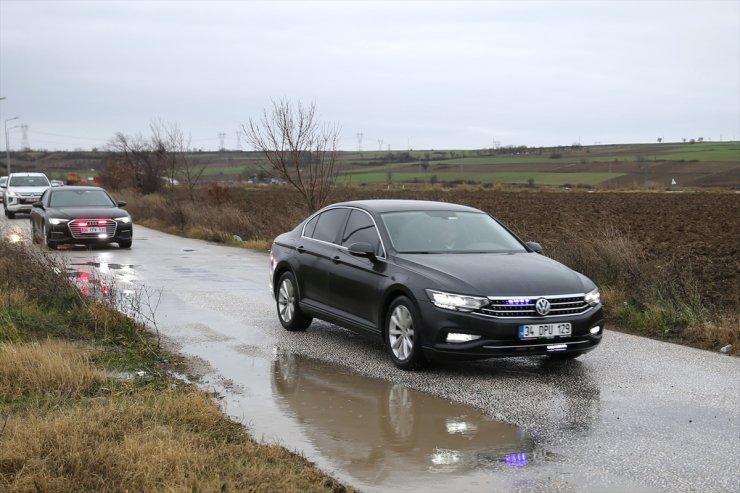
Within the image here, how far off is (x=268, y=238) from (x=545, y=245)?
433 inches

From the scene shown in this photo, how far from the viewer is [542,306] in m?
8.08

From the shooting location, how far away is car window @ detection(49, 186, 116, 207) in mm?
23047

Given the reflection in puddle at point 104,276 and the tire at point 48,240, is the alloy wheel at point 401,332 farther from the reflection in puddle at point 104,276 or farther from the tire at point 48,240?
the tire at point 48,240

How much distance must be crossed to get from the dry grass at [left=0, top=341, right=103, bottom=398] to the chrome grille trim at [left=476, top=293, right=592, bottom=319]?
3398 millimetres

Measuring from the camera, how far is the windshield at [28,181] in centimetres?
3766

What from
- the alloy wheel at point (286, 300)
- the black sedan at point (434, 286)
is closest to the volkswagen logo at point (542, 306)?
the black sedan at point (434, 286)

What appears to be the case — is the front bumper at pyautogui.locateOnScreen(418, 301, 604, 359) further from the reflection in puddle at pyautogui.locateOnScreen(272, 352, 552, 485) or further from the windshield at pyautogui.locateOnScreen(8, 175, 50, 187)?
the windshield at pyautogui.locateOnScreen(8, 175, 50, 187)

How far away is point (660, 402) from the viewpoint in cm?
741

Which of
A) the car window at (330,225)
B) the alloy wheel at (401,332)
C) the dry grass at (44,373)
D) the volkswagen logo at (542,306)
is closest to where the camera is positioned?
the dry grass at (44,373)

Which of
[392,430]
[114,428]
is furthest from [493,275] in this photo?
[114,428]

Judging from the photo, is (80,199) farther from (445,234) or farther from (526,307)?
(526,307)

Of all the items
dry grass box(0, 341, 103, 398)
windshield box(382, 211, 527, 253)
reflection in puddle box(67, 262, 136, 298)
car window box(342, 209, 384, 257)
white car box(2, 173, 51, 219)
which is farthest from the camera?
white car box(2, 173, 51, 219)

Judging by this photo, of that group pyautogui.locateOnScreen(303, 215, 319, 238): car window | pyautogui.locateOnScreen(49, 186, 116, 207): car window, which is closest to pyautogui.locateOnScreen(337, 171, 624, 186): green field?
pyautogui.locateOnScreen(49, 186, 116, 207): car window

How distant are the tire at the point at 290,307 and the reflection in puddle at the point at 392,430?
2.23m
